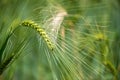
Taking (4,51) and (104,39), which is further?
(104,39)

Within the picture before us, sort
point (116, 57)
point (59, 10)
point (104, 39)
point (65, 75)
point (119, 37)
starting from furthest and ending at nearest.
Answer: point (119, 37) < point (116, 57) < point (104, 39) < point (59, 10) < point (65, 75)

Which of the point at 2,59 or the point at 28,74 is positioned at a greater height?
the point at 2,59

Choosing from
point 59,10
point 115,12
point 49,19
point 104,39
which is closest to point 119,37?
point 115,12

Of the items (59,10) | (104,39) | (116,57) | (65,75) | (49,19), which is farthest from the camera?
(116,57)

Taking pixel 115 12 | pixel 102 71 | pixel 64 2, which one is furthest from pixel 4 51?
pixel 115 12

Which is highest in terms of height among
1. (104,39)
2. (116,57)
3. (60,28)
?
(60,28)

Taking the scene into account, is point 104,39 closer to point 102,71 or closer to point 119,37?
point 102,71

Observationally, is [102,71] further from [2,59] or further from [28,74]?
[2,59]
